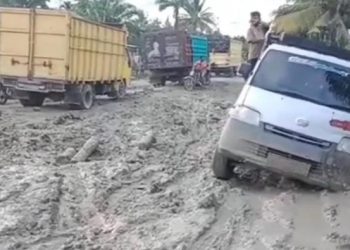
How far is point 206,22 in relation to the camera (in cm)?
6788

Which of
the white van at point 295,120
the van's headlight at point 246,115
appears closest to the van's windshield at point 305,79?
the white van at point 295,120

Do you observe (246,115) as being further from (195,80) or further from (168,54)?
(168,54)

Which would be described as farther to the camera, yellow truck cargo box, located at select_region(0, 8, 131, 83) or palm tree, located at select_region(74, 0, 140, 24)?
palm tree, located at select_region(74, 0, 140, 24)

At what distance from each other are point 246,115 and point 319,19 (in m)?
20.8

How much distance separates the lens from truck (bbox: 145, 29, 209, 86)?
1371 inches

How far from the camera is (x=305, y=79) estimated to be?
29.2 ft

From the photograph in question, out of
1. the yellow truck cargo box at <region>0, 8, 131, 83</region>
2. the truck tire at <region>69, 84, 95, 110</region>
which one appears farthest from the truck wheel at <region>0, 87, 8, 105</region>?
the truck tire at <region>69, 84, 95, 110</region>

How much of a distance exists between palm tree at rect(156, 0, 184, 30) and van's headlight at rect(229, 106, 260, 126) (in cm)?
5510

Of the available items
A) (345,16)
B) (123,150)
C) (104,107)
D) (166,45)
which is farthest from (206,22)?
(123,150)

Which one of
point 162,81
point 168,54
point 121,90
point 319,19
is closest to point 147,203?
point 121,90

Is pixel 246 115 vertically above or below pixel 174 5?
below

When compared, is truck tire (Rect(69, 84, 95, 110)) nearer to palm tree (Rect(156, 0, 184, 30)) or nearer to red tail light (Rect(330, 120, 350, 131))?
red tail light (Rect(330, 120, 350, 131))

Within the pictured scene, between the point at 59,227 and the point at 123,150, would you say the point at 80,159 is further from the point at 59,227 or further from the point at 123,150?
the point at 59,227

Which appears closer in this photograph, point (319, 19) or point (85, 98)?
point (85, 98)
